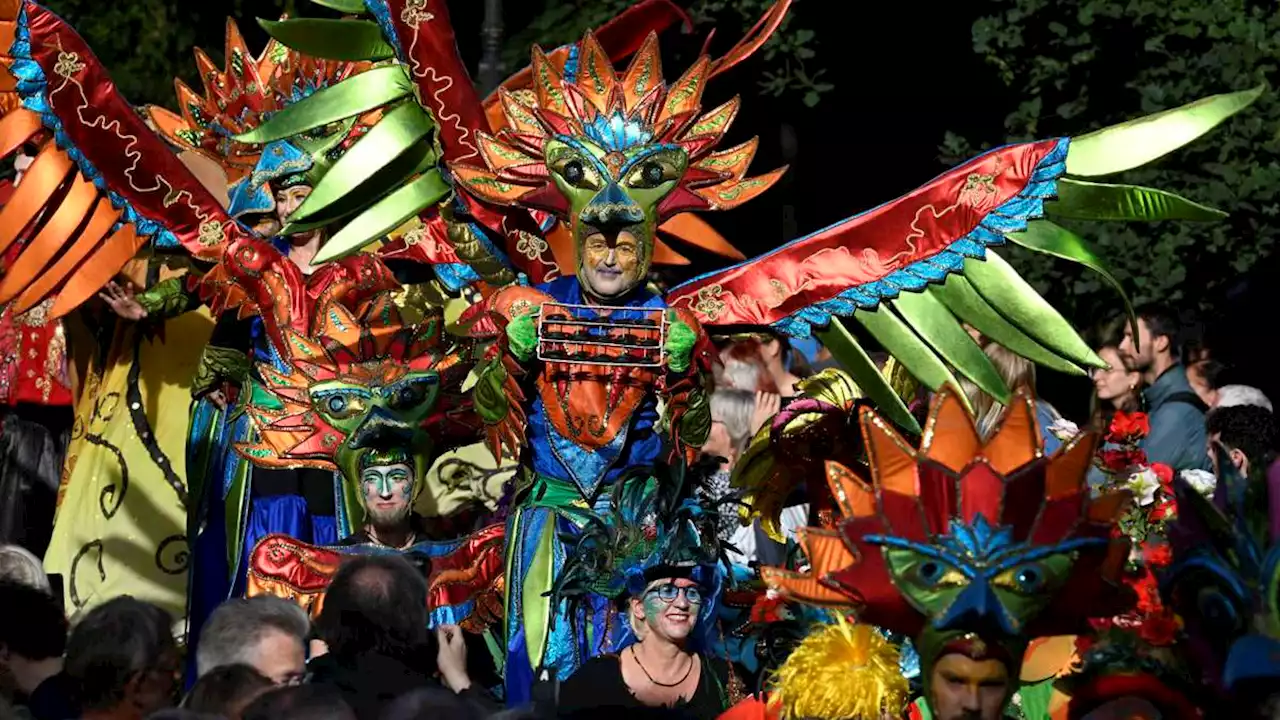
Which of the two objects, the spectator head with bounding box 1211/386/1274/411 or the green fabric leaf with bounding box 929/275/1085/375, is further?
the spectator head with bounding box 1211/386/1274/411

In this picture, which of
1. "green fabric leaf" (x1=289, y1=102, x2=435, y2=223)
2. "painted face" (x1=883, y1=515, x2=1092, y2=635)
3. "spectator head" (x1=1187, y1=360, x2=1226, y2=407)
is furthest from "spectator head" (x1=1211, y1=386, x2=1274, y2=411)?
"painted face" (x1=883, y1=515, x2=1092, y2=635)

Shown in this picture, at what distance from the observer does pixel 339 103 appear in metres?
8.77

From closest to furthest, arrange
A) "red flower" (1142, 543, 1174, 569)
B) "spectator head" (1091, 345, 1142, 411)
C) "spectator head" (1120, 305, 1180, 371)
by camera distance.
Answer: "red flower" (1142, 543, 1174, 569)
"spectator head" (1091, 345, 1142, 411)
"spectator head" (1120, 305, 1180, 371)

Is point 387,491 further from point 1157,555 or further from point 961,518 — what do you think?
point 961,518

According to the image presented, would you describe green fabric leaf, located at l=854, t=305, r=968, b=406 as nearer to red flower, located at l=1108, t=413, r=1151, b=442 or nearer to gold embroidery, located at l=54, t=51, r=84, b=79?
red flower, located at l=1108, t=413, r=1151, b=442

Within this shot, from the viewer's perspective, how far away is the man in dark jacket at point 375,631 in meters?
6.25

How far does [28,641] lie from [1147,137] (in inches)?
134

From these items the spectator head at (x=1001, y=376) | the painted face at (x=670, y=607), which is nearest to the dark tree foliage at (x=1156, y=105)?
the spectator head at (x=1001, y=376)

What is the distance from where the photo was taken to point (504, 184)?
27.6 feet

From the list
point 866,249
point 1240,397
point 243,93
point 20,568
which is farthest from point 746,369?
point 20,568

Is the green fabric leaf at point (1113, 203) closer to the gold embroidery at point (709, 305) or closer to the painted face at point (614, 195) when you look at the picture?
the gold embroidery at point (709, 305)

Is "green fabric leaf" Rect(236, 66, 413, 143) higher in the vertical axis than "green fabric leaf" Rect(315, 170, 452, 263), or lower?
higher

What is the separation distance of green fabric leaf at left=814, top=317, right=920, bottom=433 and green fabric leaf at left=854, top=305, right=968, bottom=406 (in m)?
0.07

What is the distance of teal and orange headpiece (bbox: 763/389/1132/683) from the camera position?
5777mm
